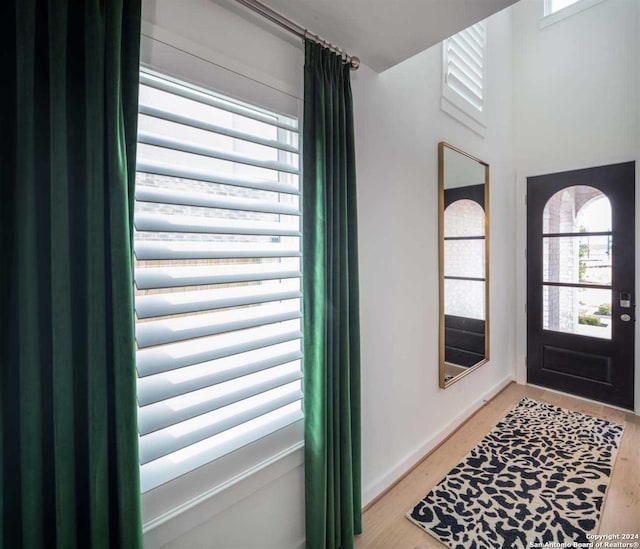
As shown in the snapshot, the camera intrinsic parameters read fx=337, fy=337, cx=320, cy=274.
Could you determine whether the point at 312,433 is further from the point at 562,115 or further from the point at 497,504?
the point at 562,115

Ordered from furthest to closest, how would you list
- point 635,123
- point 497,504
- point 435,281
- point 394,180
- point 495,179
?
point 495,179, point 635,123, point 435,281, point 394,180, point 497,504

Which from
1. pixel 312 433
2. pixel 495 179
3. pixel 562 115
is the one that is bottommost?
pixel 312 433

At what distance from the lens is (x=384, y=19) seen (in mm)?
1422

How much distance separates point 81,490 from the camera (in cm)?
87

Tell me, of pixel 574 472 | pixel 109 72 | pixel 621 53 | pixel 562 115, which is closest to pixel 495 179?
pixel 562 115

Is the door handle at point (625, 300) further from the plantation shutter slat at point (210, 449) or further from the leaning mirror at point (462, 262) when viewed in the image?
the plantation shutter slat at point (210, 449)

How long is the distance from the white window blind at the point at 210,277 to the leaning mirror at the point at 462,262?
135cm

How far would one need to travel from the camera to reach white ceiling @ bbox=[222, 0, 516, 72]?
1332 mm

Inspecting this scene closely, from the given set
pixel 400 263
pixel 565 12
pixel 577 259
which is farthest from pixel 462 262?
pixel 565 12

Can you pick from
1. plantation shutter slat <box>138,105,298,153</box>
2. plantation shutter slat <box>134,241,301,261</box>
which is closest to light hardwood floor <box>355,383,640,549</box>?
plantation shutter slat <box>134,241,301,261</box>

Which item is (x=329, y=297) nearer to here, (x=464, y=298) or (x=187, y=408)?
(x=187, y=408)

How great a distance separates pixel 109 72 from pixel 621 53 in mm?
3973

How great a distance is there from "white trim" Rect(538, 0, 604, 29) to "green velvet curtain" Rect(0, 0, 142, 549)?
157 inches

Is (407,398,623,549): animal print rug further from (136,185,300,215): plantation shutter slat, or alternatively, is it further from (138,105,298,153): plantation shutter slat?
(138,105,298,153): plantation shutter slat
